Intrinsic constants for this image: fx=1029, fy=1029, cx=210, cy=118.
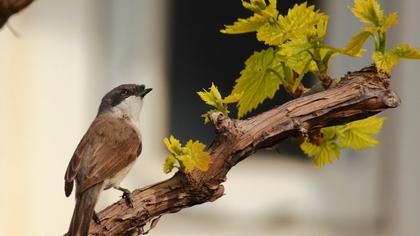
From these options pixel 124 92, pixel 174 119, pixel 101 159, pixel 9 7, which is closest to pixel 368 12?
pixel 9 7

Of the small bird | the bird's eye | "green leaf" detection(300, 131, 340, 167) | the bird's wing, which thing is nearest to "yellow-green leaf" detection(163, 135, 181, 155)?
"green leaf" detection(300, 131, 340, 167)

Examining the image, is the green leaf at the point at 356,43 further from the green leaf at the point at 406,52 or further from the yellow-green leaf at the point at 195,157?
the yellow-green leaf at the point at 195,157

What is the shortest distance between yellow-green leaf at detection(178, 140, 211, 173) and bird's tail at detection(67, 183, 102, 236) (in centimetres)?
23

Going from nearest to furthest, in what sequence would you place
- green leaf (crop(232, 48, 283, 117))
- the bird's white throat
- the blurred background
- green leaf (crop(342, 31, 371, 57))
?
1. green leaf (crop(342, 31, 371, 57))
2. green leaf (crop(232, 48, 283, 117))
3. the bird's white throat
4. the blurred background

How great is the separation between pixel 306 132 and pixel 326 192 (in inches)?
148

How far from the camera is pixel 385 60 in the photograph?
1534 mm

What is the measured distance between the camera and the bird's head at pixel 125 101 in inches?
103

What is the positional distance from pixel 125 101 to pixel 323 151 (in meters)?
1.20

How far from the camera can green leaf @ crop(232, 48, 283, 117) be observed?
1.56m

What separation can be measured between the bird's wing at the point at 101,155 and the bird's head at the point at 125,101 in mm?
144

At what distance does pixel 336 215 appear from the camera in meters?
5.24

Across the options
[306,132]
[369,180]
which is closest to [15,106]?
[369,180]

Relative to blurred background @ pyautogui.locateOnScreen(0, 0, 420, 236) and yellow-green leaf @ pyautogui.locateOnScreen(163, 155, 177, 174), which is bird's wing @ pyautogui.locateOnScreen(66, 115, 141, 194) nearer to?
yellow-green leaf @ pyautogui.locateOnScreen(163, 155, 177, 174)

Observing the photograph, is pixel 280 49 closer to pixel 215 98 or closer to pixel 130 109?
pixel 215 98
